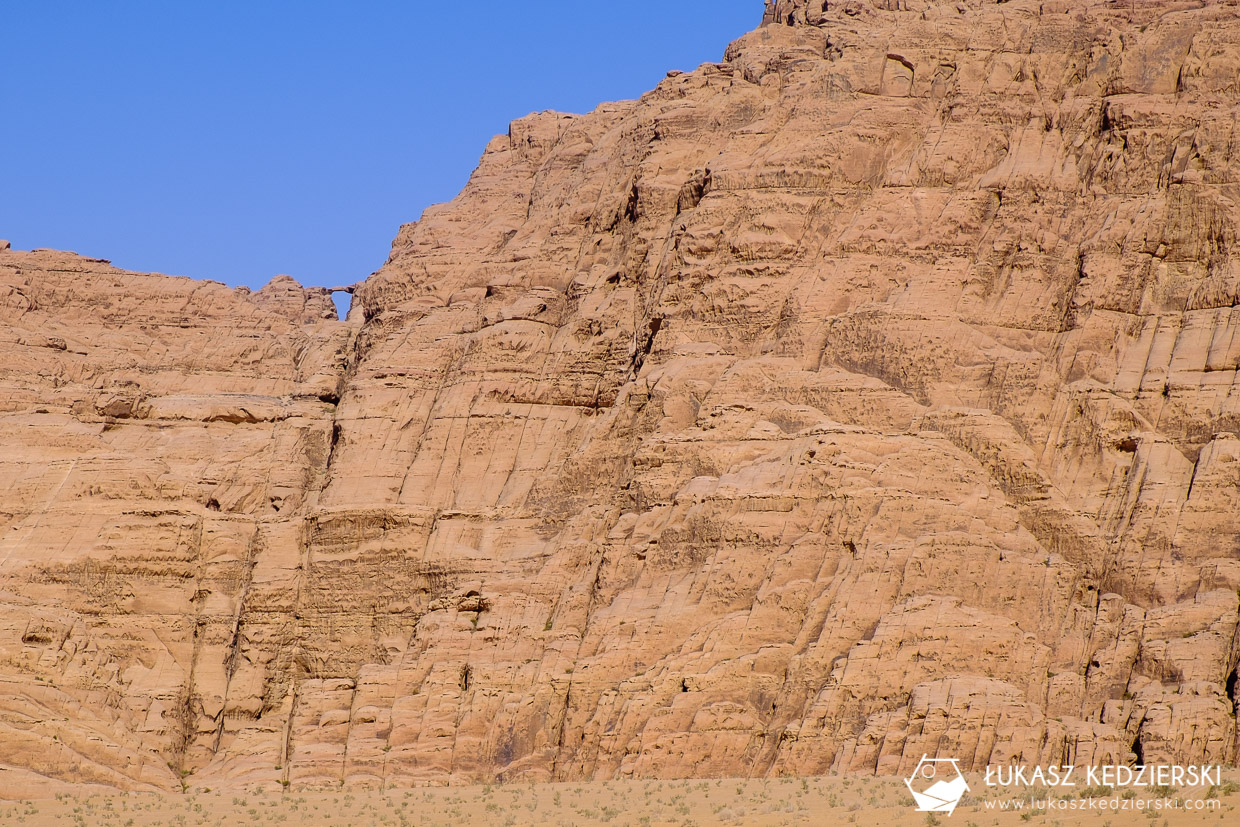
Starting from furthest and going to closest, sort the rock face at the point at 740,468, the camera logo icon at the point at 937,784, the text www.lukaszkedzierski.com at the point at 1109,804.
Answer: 1. the rock face at the point at 740,468
2. the camera logo icon at the point at 937,784
3. the text www.lukaszkedzierski.com at the point at 1109,804

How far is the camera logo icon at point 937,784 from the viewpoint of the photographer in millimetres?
45531

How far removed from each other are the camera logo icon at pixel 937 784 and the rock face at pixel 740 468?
0.57m

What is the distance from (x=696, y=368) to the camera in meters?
67.8

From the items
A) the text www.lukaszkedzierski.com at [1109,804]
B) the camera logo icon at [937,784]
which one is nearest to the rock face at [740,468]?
the camera logo icon at [937,784]

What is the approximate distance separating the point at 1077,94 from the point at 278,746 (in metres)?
32.3

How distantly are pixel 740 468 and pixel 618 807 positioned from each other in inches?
595

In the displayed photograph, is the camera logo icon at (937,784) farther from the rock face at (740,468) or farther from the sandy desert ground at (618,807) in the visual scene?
the rock face at (740,468)

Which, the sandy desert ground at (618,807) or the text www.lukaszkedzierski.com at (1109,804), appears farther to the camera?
the sandy desert ground at (618,807)

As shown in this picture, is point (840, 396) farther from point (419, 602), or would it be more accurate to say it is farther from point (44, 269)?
point (44, 269)

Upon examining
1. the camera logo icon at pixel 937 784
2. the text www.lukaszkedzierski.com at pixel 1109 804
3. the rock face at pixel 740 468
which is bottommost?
the text www.lukaszkedzierski.com at pixel 1109 804

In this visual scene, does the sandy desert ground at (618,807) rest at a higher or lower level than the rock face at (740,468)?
lower

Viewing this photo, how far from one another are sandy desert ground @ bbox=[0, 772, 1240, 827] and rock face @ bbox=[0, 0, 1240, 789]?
219 centimetres

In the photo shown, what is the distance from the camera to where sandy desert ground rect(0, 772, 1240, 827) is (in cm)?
4281

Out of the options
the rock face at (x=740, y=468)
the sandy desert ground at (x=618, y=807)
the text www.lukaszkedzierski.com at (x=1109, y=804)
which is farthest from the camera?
the rock face at (x=740, y=468)
